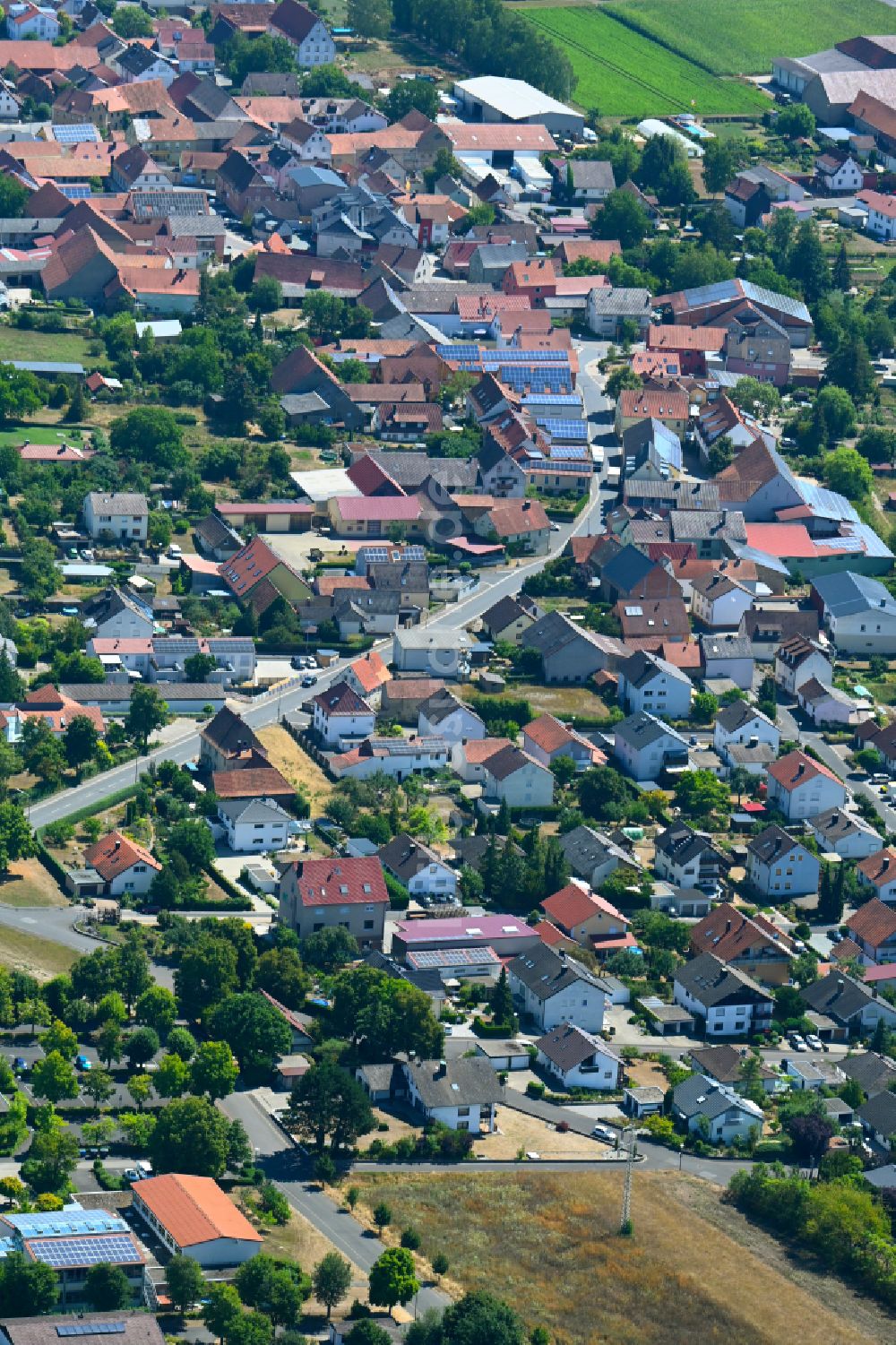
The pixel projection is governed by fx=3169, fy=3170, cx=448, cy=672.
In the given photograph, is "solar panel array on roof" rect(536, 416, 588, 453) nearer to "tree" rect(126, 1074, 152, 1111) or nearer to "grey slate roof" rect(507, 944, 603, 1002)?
"grey slate roof" rect(507, 944, 603, 1002)

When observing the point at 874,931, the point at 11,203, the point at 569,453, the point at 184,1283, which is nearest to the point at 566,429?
the point at 569,453

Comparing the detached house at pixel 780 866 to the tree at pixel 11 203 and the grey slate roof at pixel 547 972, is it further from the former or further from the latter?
the tree at pixel 11 203

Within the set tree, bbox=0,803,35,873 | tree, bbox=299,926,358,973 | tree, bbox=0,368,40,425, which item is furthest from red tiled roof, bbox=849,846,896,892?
tree, bbox=0,368,40,425

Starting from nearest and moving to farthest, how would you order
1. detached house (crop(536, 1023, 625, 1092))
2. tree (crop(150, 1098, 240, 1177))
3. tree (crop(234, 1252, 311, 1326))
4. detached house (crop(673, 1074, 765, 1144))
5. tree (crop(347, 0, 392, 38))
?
1. tree (crop(234, 1252, 311, 1326))
2. tree (crop(150, 1098, 240, 1177))
3. detached house (crop(673, 1074, 765, 1144))
4. detached house (crop(536, 1023, 625, 1092))
5. tree (crop(347, 0, 392, 38))

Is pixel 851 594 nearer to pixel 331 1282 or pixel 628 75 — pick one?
pixel 331 1282

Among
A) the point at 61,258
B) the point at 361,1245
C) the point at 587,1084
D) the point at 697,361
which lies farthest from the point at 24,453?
the point at 361,1245
